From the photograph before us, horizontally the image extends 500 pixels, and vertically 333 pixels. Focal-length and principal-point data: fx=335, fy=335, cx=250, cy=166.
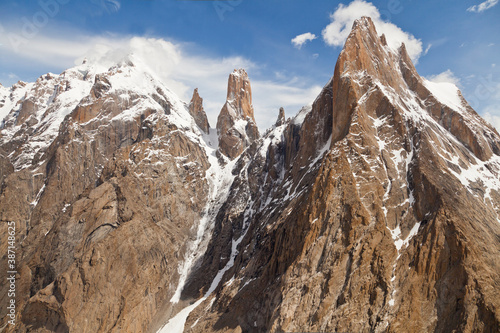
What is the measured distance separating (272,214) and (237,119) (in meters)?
98.0

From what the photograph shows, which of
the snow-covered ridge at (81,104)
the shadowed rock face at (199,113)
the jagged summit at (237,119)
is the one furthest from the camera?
the shadowed rock face at (199,113)

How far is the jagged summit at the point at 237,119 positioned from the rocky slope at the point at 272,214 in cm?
159

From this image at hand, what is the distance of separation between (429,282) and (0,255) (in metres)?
122

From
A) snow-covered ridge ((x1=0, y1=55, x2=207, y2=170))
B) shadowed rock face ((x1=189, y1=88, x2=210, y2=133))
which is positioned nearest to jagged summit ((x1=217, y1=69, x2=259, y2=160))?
shadowed rock face ((x1=189, y1=88, x2=210, y2=133))

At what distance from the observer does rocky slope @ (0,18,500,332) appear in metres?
49.2

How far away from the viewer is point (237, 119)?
7047 inches

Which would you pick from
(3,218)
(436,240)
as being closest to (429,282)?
(436,240)

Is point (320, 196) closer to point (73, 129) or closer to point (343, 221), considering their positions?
point (343, 221)

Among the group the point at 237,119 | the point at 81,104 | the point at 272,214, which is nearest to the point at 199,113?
the point at 237,119

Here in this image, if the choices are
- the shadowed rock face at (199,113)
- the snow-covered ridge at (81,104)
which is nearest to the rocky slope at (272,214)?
the snow-covered ridge at (81,104)

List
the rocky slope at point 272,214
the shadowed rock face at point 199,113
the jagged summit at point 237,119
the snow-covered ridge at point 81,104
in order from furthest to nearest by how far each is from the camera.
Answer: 1. the shadowed rock face at point 199,113
2. the jagged summit at point 237,119
3. the snow-covered ridge at point 81,104
4. the rocky slope at point 272,214

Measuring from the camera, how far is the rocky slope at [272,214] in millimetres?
49188

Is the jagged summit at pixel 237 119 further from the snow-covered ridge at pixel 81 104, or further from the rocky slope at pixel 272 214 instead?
the snow-covered ridge at pixel 81 104

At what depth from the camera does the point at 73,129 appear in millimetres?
135625
